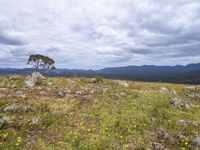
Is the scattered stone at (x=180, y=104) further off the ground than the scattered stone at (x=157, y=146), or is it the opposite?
the scattered stone at (x=180, y=104)

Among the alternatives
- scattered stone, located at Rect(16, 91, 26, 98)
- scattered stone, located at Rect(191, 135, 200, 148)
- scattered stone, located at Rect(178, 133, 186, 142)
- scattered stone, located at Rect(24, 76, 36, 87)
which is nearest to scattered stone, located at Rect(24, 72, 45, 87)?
scattered stone, located at Rect(24, 76, 36, 87)

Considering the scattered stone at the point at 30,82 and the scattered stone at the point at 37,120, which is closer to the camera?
the scattered stone at the point at 37,120

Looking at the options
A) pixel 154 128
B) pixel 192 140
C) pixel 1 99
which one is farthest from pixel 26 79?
pixel 192 140

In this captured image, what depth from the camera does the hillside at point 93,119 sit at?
19219 mm

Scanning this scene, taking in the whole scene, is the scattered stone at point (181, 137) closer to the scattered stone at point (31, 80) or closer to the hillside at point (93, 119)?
the hillside at point (93, 119)

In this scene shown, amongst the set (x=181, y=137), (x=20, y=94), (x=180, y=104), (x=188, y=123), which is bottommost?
(x=181, y=137)

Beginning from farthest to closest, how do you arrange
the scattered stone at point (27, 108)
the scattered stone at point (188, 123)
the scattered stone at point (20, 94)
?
1. the scattered stone at point (20, 94)
2. the scattered stone at point (27, 108)
3. the scattered stone at point (188, 123)

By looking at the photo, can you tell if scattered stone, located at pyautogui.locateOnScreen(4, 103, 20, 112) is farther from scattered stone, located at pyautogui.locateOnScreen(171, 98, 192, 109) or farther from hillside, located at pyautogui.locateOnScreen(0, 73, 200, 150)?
scattered stone, located at pyautogui.locateOnScreen(171, 98, 192, 109)

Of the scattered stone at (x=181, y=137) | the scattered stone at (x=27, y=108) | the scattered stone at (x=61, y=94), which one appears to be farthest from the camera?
the scattered stone at (x=61, y=94)

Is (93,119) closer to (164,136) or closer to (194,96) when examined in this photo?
(164,136)

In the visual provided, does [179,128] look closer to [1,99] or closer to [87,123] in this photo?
[87,123]

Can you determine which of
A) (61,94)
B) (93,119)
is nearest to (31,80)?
(61,94)

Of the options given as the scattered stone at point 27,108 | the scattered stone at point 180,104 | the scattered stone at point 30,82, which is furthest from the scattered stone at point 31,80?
the scattered stone at point 180,104

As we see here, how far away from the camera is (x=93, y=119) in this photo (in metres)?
22.7
